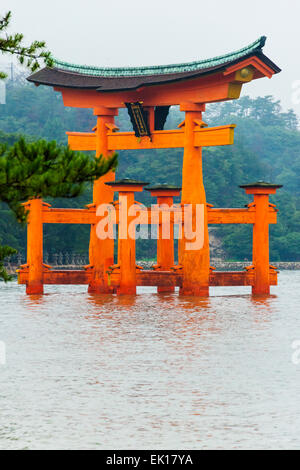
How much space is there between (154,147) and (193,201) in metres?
2.22

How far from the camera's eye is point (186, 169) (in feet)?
87.1

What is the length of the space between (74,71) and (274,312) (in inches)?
376

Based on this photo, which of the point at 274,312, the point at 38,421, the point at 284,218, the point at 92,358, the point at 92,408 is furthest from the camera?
the point at 284,218

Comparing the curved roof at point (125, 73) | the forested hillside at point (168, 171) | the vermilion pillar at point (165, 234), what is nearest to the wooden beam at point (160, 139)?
the curved roof at point (125, 73)

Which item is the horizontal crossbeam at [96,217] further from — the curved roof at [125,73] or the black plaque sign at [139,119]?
the curved roof at [125,73]

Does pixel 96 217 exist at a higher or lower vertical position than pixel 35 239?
higher

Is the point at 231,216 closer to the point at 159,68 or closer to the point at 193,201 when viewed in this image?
the point at 193,201

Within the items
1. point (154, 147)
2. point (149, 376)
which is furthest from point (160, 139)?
point (149, 376)

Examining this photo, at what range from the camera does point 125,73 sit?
92.6 ft

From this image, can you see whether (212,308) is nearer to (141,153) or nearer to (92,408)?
(92,408)

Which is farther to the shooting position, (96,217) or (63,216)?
(96,217)

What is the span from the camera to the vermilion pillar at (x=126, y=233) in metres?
26.1
